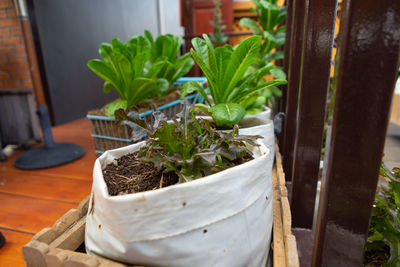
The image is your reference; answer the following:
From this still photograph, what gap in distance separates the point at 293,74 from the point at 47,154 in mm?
1698

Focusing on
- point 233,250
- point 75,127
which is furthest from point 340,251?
point 75,127

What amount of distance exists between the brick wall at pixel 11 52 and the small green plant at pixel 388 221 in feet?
9.47

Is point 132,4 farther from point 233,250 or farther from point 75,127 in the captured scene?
point 233,250

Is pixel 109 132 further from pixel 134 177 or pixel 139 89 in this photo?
pixel 134 177

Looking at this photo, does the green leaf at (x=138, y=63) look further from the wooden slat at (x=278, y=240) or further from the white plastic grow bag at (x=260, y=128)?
the wooden slat at (x=278, y=240)

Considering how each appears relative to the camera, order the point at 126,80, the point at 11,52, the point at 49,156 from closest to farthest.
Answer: the point at 126,80, the point at 49,156, the point at 11,52

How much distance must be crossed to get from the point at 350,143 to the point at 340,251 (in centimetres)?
20

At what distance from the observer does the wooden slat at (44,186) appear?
1356mm

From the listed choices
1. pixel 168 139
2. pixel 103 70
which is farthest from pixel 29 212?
pixel 168 139

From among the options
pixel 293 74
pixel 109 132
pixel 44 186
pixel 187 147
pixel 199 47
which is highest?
pixel 199 47

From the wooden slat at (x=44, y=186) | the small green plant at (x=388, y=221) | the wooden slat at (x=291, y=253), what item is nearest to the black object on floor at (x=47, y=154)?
the wooden slat at (x=44, y=186)

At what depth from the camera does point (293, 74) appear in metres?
1.06

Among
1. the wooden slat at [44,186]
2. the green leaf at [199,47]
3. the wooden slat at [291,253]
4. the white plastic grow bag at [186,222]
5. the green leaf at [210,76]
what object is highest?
the green leaf at [199,47]

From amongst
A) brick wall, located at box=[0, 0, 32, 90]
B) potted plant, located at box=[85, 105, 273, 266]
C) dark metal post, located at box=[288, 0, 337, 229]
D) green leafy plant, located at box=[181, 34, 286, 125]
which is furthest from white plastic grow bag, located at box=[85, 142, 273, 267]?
brick wall, located at box=[0, 0, 32, 90]
